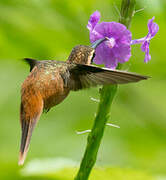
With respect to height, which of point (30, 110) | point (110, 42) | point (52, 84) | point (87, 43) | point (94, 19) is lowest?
point (30, 110)

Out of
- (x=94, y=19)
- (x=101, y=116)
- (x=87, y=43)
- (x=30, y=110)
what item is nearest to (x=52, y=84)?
(x=30, y=110)

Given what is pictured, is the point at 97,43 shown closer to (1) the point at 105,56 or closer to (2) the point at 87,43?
(1) the point at 105,56

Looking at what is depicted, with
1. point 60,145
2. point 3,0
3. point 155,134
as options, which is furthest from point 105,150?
point 3,0

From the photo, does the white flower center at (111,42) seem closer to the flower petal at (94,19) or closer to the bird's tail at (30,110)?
the flower petal at (94,19)

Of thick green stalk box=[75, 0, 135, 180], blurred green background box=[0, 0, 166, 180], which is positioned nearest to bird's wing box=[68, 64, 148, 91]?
thick green stalk box=[75, 0, 135, 180]

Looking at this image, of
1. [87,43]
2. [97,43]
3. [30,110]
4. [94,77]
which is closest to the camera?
[94,77]

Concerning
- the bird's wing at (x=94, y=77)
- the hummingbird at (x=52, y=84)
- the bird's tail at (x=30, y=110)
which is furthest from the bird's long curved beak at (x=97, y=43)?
the bird's tail at (x=30, y=110)

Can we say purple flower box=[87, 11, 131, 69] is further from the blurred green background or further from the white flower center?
the blurred green background

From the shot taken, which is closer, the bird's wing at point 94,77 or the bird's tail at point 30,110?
the bird's wing at point 94,77
